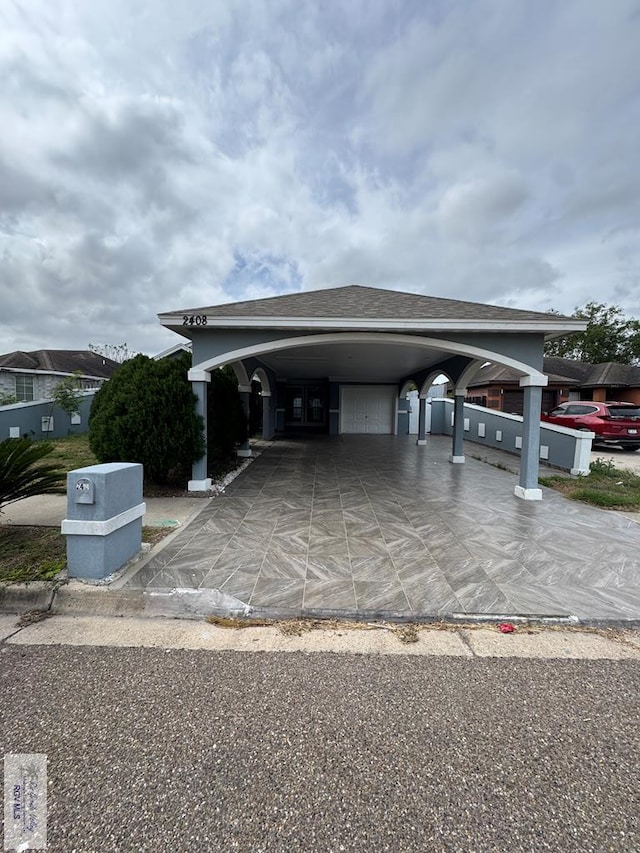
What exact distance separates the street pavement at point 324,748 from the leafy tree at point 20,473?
71.0 inches

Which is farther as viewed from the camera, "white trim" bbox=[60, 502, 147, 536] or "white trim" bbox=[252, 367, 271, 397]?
"white trim" bbox=[252, 367, 271, 397]

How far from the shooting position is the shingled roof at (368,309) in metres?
5.80

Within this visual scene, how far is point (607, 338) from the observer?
2788 cm

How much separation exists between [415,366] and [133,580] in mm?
9816

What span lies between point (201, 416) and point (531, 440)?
5.53m

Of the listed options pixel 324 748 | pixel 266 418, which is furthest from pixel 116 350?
pixel 324 748

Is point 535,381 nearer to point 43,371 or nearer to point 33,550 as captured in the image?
point 33,550

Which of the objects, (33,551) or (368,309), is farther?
(368,309)

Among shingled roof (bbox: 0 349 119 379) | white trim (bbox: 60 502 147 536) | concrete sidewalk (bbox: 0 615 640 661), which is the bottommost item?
concrete sidewalk (bbox: 0 615 640 661)

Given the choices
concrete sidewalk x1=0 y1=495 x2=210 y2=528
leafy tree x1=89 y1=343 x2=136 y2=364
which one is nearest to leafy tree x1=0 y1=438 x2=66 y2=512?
concrete sidewalk x1=0 y1=495 x2=210 y2=528

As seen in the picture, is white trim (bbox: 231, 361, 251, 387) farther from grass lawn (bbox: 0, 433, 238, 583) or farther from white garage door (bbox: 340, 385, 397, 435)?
white garage door (bbox: 340, 385, 397, 435)

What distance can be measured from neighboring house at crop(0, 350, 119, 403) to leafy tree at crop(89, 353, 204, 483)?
973 centimetres

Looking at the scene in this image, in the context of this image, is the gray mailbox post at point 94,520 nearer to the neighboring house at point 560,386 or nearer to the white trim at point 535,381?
the white trim at point 535,381

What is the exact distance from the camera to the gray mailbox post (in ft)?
10.1
